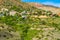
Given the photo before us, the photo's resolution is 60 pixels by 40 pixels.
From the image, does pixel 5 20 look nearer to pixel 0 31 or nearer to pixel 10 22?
pixel 10 22

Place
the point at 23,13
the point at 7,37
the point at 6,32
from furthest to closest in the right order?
the point at 23,13 < the point at 6,32 < the point at 7,37

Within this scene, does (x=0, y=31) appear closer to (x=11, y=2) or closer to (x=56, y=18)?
(x=56, y=18)

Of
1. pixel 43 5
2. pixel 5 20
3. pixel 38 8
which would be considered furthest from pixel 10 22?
pixel 43 5

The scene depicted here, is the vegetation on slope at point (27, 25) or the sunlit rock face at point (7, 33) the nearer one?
the sunlit rock face at point (7, 33)

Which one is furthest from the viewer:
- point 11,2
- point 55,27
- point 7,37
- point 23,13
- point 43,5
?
point 43,5

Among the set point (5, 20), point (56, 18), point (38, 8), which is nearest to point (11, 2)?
point (38, 8)

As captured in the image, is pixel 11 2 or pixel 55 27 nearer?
pixel 55 27

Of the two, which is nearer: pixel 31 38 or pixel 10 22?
pixel 31 38

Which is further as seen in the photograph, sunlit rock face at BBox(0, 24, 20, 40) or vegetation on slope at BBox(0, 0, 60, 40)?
vegetation on slope at BBox(0, 0, 60, 40)

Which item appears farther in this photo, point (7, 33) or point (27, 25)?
point (27, 25)
